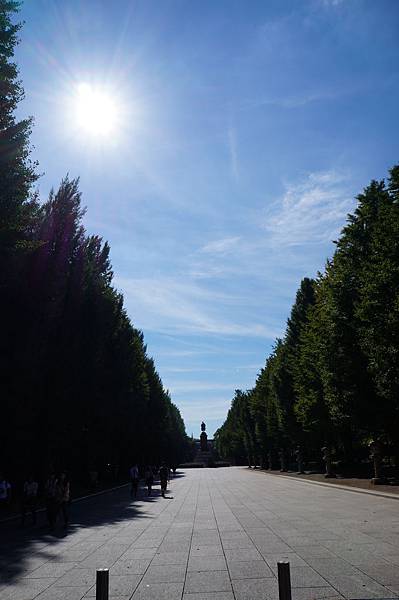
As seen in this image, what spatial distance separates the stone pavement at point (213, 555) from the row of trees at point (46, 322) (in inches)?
302

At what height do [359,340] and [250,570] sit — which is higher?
[359,340]

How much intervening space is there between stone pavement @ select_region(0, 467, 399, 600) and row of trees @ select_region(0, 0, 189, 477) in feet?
25.2

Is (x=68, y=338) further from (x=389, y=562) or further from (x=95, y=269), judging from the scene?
(x=389, y=562)

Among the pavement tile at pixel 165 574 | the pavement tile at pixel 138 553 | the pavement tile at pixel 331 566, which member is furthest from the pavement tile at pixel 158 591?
the pavement tile at pixel 138 553

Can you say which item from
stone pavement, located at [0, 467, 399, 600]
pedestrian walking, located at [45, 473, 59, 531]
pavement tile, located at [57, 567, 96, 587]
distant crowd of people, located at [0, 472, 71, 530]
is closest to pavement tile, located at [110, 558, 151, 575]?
stone pavement, located at [0, 467, 399, 600]

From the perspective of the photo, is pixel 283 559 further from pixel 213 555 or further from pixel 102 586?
pixel 102 586

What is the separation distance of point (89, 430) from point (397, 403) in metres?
24.4

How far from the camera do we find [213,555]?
11281 mm

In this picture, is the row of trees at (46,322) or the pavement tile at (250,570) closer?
the pavement tile at (250,570)

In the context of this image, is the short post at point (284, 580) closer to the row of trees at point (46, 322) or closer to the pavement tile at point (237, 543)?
the pavement tile at point (237, 543)

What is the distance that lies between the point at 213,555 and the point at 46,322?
16590 millimetres

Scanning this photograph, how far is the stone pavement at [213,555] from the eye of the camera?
838cm

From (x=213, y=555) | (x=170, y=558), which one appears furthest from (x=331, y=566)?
(x=170, y=558)

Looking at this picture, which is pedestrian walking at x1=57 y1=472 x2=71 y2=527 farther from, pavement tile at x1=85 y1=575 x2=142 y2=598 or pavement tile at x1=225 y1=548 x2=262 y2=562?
pavement tile at x1=85 y1=575 x2=142 y2=598
